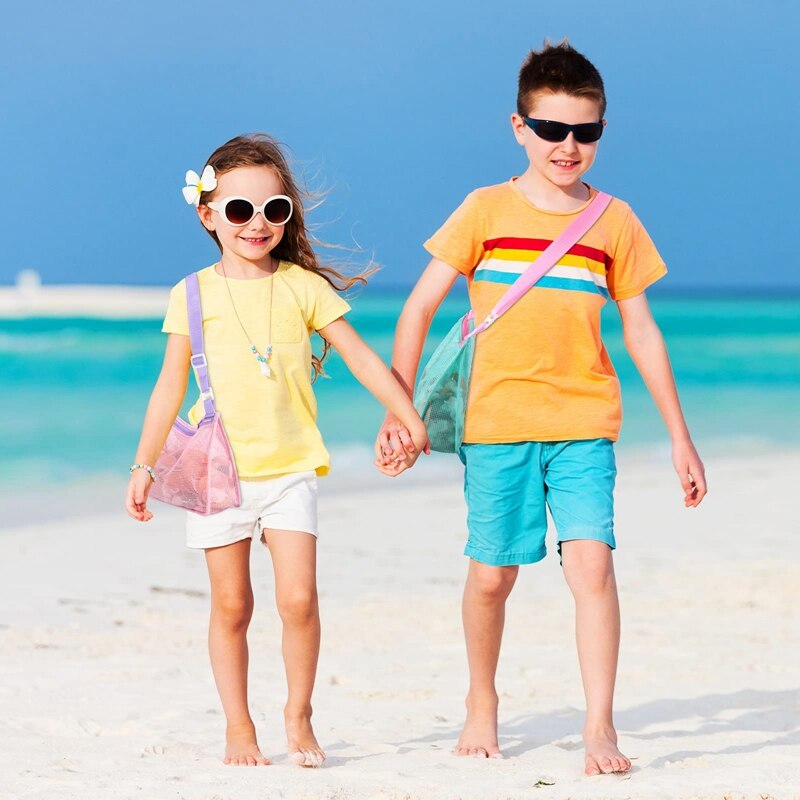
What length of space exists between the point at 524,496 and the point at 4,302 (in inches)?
1830

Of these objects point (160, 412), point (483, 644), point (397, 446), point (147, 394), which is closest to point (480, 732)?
point (483, 644)

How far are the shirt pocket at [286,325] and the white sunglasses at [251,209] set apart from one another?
0.25 m

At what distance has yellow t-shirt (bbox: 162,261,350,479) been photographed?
3740 millimetres

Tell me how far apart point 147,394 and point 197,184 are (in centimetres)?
1735

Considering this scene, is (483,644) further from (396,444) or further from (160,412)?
(160,412)

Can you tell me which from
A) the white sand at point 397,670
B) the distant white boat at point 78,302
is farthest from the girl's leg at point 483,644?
the distant white boat at point 78,302

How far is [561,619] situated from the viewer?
6195 mm

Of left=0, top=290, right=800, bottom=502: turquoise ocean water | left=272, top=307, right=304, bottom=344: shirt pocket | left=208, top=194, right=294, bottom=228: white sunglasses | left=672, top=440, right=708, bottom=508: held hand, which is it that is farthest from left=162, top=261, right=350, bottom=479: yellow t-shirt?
left=0, top=290, right=800, bottom=502: turquoise ocean water

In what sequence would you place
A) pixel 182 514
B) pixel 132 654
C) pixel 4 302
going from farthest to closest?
pixel 4 302
pixel 182 514
pixel 132 654

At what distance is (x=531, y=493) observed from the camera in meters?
3.90

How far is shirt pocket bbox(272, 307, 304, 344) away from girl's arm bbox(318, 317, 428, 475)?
0.10 meters

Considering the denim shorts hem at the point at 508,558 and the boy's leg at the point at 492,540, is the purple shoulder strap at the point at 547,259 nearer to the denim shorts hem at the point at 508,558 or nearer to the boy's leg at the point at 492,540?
the boy's leg at the point at 492,540

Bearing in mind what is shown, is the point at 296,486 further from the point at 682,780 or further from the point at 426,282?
the point at 682,780

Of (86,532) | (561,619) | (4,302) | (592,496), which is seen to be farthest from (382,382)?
(4,302)
